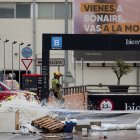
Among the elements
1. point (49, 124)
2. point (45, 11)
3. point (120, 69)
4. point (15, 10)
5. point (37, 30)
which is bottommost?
point (49, 124)

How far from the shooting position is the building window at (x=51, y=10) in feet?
173

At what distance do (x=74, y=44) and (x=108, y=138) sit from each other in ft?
28.7

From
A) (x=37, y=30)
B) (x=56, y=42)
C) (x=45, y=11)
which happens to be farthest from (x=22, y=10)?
(x=56, y=42)

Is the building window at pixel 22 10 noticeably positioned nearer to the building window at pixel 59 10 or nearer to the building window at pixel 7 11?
the building window at pixel 7 11

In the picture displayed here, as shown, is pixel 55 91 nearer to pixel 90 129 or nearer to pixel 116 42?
pixel 116 42

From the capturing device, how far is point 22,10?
5284 cm

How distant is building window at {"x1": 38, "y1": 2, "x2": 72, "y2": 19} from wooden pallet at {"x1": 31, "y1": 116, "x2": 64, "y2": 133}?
3650 cm

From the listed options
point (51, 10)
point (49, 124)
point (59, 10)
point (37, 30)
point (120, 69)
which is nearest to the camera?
point (49, 124)

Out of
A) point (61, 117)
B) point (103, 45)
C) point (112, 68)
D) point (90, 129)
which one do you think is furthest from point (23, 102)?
point (112, 68)

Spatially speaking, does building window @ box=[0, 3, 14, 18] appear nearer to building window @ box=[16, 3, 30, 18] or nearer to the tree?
building window @ box=[16, 3, 30, 18]

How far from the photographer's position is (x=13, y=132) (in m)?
15.9

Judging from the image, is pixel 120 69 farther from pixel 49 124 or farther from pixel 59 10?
pixel 49 124

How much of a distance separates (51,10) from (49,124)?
37277mm

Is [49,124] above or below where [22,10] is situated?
below
